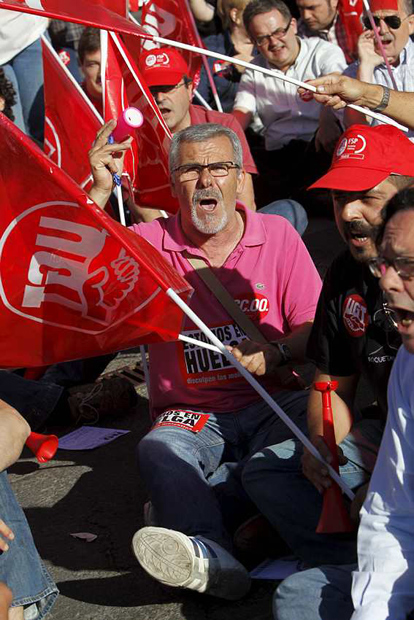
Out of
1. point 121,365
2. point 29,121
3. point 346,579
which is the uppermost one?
point 346,579

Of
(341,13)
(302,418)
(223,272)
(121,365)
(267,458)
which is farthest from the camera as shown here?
(341,13)

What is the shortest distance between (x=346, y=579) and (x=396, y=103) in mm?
2263

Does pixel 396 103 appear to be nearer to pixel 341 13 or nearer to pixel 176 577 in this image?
pixel 176 577

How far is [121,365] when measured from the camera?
5953 millimetres

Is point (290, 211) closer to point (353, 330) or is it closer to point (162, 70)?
point (162, 70)

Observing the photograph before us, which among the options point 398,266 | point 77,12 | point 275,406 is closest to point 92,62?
point 77,12

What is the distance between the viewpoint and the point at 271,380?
4121mm

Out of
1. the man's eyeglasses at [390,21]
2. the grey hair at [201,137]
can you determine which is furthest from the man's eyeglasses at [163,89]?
the grey hair at [201,137]

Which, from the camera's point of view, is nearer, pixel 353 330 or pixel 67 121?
pixel 353 330

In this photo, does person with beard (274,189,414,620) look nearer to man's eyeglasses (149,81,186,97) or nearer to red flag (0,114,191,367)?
red flag (0,114,191,367)

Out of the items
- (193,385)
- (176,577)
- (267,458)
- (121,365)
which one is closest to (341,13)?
(121,365)

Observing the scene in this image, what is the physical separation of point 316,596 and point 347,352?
94 centimetres

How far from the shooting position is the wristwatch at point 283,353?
3.88m

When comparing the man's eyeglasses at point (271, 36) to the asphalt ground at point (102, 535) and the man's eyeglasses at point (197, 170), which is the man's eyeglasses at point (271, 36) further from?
the man's eyeglasses at point (197, 170)
